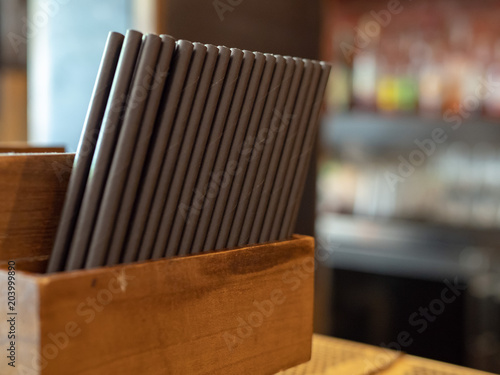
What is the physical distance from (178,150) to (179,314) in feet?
0.51

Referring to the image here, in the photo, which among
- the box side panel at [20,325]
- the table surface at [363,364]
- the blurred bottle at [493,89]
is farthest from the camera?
the blurred bottle at [493,89]

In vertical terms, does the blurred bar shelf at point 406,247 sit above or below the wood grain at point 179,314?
below

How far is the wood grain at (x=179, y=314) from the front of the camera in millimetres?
500

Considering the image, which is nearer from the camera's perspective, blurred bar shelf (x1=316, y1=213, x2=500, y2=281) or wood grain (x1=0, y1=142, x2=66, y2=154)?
wood grain (x1=0, y1=142, x2=66, y2=154)

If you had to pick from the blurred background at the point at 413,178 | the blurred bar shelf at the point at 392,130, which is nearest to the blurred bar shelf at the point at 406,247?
the blurred background at the point at 413,178

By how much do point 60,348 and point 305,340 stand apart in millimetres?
334

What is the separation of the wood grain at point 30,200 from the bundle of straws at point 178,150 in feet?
0.17

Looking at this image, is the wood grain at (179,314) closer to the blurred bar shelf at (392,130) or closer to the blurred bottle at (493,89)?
the blurred bar shelf at (392,130)

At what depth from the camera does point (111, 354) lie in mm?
537

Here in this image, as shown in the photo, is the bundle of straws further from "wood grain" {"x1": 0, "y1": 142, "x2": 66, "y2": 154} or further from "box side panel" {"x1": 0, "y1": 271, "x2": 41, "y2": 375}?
"wood grain" {"x1": 0, "y1": 142, "x2": 66, "y2": 154}

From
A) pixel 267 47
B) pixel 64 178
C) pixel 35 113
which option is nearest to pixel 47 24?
pixel 35 113

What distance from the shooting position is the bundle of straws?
0.55 metres

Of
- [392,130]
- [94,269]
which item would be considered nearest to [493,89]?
[392,130]

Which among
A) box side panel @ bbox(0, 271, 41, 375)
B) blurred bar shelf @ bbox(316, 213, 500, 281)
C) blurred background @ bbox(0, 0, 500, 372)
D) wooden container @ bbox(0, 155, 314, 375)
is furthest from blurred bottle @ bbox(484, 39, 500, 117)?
box side panel @ bbox(0, 271, 41, 375)
